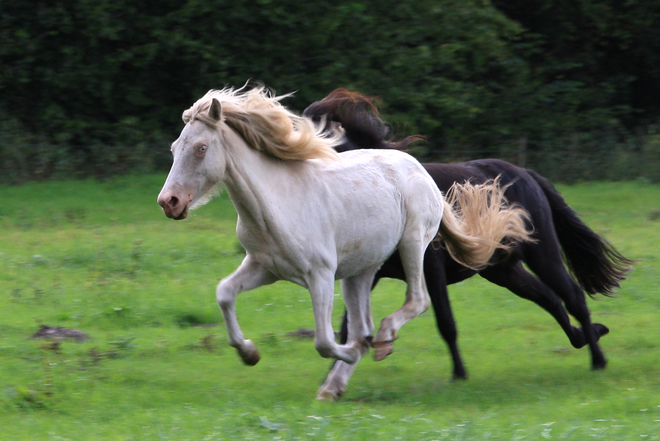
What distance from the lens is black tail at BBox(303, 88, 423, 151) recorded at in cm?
643

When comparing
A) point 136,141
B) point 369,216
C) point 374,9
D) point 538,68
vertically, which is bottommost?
point 136,141

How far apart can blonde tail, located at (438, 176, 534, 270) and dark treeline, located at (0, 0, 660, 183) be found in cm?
1020

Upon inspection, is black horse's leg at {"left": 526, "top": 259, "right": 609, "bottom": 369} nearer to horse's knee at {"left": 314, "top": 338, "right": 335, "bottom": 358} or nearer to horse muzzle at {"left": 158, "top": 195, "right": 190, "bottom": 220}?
horse's knee at {"left": 314, "top": 338, "right": 335, "bottom": 358}

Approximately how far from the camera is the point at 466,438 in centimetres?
410

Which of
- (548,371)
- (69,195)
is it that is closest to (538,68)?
(69,195)

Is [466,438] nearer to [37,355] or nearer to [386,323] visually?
[386,323]

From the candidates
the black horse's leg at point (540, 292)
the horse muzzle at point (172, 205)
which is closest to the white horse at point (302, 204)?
the horse muzzle at point (172, 205)

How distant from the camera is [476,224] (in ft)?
19.4

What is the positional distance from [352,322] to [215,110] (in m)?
1.78

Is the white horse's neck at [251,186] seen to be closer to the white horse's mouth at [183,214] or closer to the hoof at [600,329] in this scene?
the white horse's mouth at [183,214]

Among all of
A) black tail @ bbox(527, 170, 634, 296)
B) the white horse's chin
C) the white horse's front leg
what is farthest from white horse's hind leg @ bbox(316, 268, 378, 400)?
black tail @ bbox(527, 170, 634, 296)

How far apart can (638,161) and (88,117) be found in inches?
445

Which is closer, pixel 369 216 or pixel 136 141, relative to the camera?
pixel 369 216

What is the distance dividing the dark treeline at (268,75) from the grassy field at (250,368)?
17.1 feet
